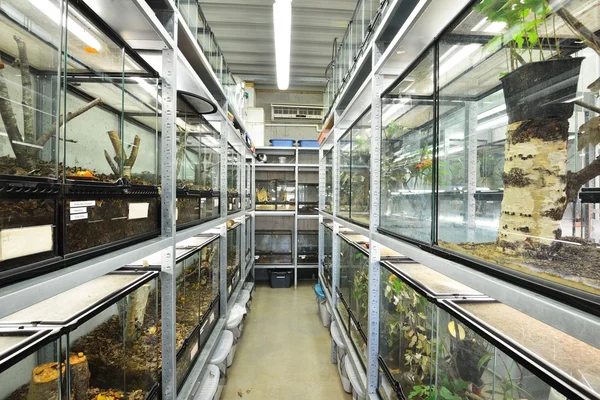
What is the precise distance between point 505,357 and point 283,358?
2703 millimetres

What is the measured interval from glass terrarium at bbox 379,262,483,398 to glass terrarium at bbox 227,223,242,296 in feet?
6.24

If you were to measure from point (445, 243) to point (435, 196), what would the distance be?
0.18m

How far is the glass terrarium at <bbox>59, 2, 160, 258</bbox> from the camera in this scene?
78 centimetres

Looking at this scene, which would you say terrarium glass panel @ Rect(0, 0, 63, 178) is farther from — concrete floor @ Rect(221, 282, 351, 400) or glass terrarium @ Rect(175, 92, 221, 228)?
concrete floor @ Rect(221, 282, 351, 400)

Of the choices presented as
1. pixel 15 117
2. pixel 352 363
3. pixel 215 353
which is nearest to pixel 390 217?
pixel 352 363

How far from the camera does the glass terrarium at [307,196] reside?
5.59 meters

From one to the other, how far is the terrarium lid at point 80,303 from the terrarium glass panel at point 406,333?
1.15 metres

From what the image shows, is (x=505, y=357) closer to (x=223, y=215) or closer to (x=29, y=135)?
(x=29, y=135)

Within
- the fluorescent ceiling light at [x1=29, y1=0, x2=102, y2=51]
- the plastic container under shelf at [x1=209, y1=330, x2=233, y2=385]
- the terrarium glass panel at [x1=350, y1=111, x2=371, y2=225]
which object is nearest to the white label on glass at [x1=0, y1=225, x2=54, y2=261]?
the fluorescent ceiling light at [x1=29, y1=0, x2=102, y2=51]

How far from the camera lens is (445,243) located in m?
0.96

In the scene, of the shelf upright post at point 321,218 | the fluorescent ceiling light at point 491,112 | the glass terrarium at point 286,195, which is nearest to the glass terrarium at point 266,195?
the glass terrarium at point 286,195

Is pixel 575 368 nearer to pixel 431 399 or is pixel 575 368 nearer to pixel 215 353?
pixel 431 399

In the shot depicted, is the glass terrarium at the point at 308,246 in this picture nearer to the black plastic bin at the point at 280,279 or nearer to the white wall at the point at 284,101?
the black plastic bin at the point at 280,279

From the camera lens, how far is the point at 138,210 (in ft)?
3.60
